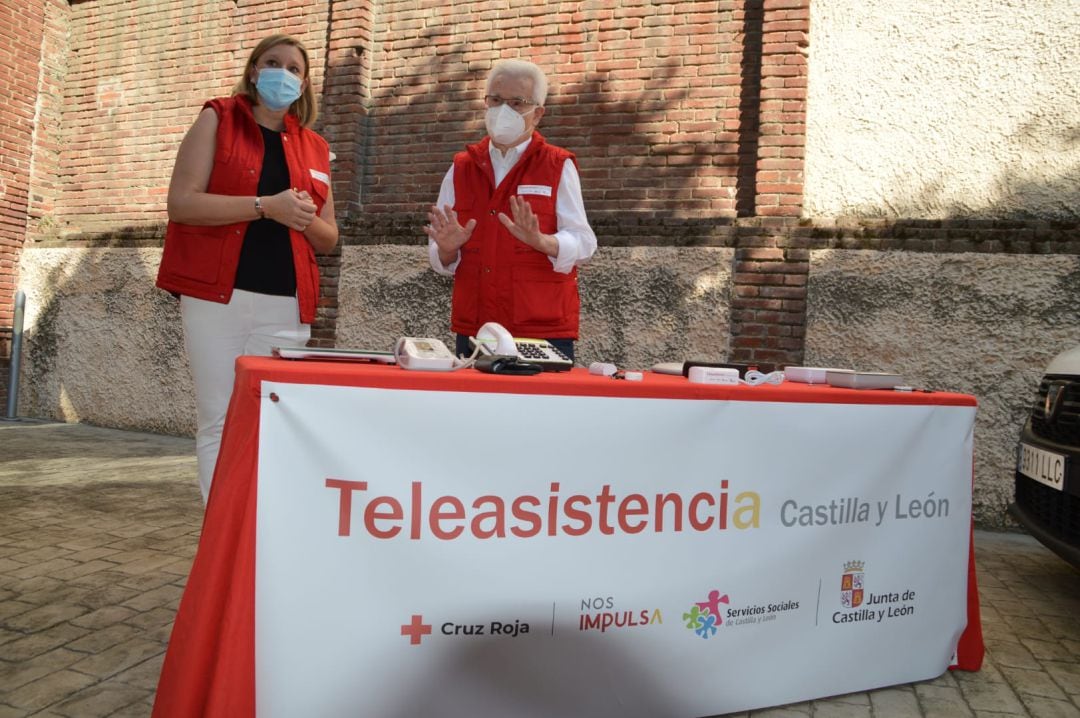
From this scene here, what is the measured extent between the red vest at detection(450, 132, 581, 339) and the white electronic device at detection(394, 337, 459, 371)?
0.89 m

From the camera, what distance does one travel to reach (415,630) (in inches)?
69.3

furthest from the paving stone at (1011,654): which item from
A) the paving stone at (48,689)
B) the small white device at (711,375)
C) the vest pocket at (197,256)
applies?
the vest pocket at (197,256)

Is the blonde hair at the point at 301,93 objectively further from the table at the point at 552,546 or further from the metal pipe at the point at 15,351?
the metal pipe at the point at 15,351

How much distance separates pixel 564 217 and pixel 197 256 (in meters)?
1.35

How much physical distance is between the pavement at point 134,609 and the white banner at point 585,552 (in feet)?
0.93

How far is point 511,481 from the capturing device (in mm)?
1852

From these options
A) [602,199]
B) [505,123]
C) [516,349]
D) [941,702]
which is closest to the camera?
[516,349]

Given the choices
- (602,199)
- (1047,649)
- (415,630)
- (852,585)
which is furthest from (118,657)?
(602,199)

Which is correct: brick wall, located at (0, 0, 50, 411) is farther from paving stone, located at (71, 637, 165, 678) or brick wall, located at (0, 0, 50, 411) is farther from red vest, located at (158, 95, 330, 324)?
paving stone, located at (71, 637, 165, 678)

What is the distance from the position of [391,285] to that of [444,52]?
2.06m

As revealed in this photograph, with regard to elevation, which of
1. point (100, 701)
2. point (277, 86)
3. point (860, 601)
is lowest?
point (100, 701)

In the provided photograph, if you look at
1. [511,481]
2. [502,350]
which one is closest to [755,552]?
[511,481]

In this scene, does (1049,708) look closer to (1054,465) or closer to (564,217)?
(1054,465)

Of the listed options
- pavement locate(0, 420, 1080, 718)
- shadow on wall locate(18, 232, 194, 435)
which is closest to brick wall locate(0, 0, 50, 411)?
shadow on wall locate(18, 232, 194, 435)
